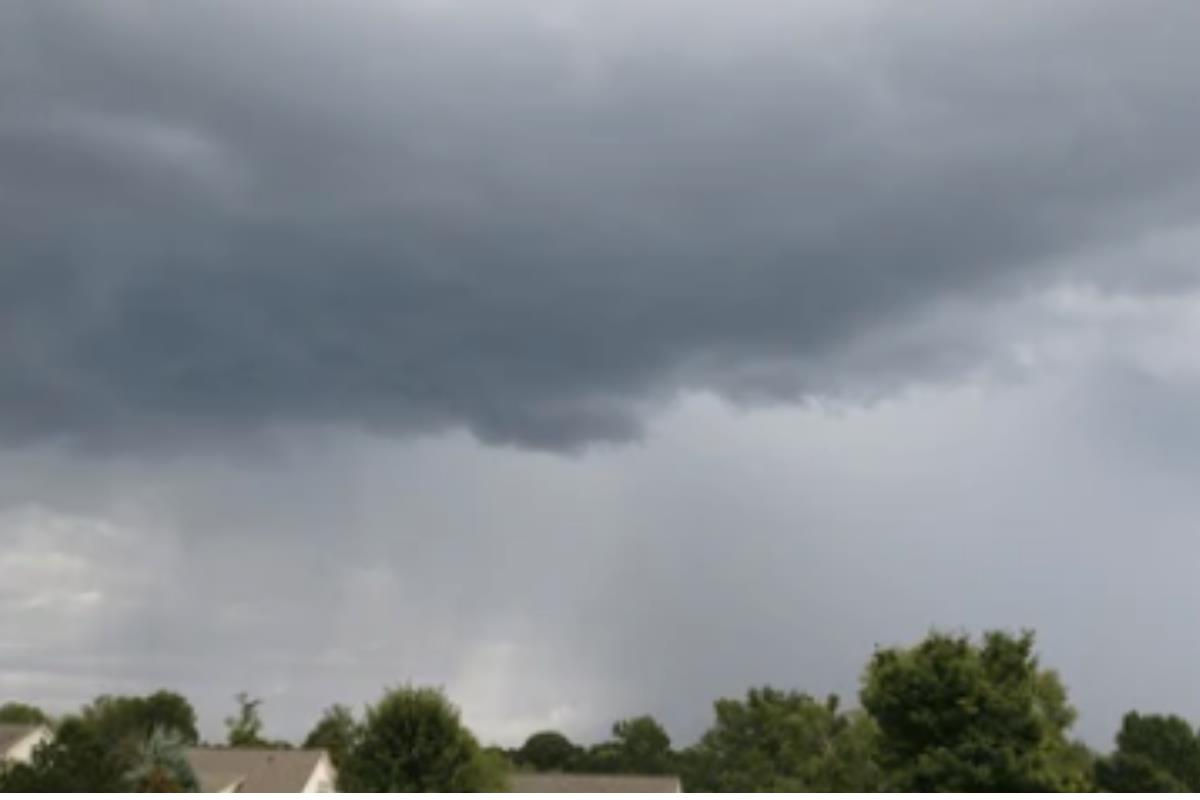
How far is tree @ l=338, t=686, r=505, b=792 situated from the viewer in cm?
4812

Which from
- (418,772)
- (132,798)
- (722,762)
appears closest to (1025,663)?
(418,772)

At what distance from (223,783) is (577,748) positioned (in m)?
66.4

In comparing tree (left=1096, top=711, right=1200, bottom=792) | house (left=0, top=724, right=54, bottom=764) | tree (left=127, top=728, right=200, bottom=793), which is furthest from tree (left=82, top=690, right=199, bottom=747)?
tree (left=1096, top=711, right=1200, bottom=792)

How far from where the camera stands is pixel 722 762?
10900 centimetres

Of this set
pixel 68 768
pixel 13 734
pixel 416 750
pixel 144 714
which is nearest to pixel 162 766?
pixel 68 768

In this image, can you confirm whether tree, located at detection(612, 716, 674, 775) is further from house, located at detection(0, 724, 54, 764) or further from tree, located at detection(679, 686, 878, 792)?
house, located at detection(0, 724, 54, 764)

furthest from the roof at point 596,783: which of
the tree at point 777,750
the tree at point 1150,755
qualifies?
the tree at point 1150,755

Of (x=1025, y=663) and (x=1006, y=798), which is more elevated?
(x=1025, y=663)

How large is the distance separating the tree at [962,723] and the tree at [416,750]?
47.8 feet

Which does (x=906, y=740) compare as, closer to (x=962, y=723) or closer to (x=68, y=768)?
(x=962, y=723)

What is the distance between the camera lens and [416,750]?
48.2 meters

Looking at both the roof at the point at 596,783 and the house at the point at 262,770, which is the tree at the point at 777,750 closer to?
the roof at the point at 596,783

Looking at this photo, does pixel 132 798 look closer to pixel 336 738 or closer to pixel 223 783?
pixel 223 783

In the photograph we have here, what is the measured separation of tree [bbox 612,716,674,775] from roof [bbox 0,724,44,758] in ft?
184
